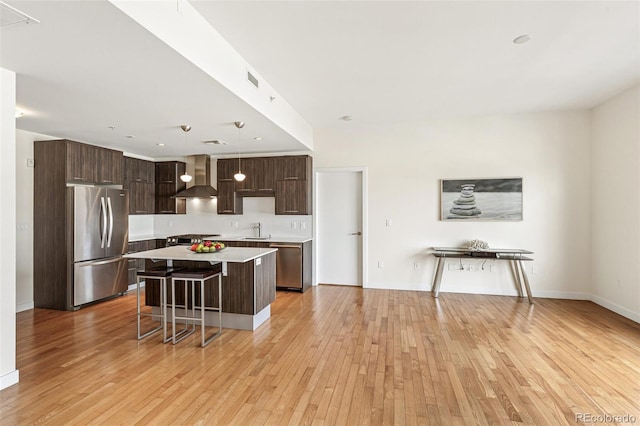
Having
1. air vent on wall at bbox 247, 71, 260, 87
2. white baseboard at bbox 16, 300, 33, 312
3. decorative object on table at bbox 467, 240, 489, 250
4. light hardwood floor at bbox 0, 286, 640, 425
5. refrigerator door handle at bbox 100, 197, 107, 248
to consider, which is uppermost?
air vent on wall at bbox 247, 71, 260, 87

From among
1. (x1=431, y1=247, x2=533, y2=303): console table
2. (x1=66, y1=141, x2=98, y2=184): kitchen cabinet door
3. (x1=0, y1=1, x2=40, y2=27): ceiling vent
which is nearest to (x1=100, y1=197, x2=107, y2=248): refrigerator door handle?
(x1=66, y1=141, x2=98, y2=184): kitchen cabinet door

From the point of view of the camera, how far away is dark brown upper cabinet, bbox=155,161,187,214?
661cm

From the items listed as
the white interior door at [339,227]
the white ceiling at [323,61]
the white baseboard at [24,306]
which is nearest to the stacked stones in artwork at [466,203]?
the white ceiling at [323,61]

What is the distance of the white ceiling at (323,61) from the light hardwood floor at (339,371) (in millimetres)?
2538

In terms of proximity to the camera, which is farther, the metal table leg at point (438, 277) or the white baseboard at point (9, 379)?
the metal table leg at point (438, 277)

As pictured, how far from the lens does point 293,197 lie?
591 cm

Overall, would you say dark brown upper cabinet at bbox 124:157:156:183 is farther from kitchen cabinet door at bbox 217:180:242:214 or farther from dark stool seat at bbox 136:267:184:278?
dark stool seat at bbox 136:267:184:278

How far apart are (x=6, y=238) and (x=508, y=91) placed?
5646 millimetres

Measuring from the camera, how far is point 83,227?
15.3ft

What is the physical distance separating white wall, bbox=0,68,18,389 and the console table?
5.12 metres

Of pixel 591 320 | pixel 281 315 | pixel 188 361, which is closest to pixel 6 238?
pixel 188 361

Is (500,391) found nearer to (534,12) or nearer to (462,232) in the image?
(534,12)

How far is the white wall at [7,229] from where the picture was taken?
2.50m

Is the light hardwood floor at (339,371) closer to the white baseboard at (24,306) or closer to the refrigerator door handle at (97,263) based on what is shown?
the white baseboard at (24,306)
